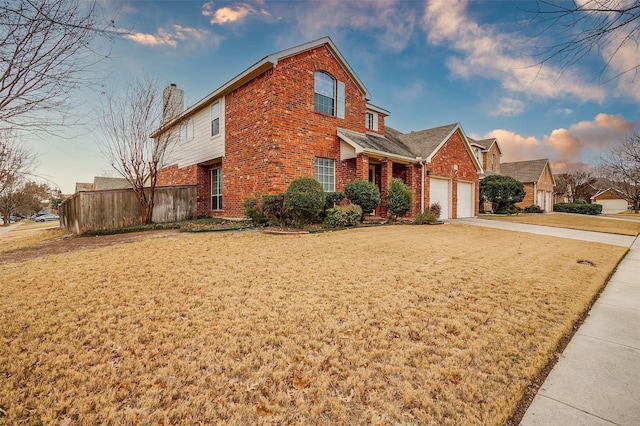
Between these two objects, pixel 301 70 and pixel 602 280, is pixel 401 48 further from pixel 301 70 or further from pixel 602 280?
pixel 602 280

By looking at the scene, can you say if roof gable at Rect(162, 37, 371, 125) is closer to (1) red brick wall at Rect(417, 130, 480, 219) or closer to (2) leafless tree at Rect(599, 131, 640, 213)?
(1) red brick wall at Rect(417, 130, 480, 219)

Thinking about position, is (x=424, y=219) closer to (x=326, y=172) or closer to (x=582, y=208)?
(x=326, y=172)

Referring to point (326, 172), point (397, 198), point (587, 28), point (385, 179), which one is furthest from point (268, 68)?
point (587, 28)

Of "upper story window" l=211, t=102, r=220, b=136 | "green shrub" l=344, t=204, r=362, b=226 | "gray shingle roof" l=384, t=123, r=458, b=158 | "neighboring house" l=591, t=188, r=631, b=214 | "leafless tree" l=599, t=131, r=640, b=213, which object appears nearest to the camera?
"green shrub" l=344, t=204, r=362, b=226

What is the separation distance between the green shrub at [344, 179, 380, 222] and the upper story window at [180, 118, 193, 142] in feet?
36.4

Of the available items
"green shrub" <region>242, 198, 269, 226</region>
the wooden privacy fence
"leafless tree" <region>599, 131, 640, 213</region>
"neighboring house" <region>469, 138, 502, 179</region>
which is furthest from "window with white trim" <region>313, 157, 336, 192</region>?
"leafless tree" <region>599, 131, 640, 213</region>

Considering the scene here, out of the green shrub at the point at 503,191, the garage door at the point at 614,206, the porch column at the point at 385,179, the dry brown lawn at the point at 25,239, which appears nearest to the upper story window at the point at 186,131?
the dry brown lawn at the point at 25,239

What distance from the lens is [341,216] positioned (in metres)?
10.1

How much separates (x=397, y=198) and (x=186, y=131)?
13.3 metres

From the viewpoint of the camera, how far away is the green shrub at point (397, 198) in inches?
506

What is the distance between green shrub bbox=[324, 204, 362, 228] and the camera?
1010 centimetres

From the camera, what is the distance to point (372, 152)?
→ 12.1m

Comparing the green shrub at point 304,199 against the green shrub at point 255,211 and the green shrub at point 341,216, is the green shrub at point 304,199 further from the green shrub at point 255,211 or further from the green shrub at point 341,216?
the green shrub at point 255,211

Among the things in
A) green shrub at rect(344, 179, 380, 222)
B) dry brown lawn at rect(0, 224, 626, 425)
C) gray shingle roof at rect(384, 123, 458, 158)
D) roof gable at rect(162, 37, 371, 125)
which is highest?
roof gable at rect(162, 37, 371, 125)
